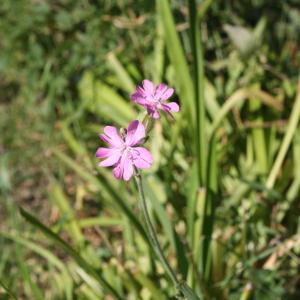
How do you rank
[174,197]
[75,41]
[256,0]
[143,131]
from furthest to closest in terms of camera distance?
[75,41], [256,0], [174,197], [143,131]

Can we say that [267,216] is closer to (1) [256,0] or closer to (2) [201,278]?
(2) [201,278]

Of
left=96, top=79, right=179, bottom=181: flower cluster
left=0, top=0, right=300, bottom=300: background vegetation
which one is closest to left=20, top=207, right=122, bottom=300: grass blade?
left=0, top=0, right=300, bottom=300: background vegetation

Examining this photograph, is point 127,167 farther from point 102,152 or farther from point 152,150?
point 152,150

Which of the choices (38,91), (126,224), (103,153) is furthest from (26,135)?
(103,153)

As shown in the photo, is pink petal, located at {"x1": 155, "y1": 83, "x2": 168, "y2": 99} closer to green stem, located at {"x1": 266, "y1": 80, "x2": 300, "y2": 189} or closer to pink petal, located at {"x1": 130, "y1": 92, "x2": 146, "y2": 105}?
pink petal, located at {"x1": 130, "y1": 92, "x2": 146, "y2": 105}

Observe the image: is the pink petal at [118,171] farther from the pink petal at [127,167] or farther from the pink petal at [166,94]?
the pink petal at [166,94]

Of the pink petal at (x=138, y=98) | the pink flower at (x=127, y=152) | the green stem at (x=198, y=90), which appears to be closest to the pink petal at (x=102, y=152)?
the pink flower at (x=127, y=152)

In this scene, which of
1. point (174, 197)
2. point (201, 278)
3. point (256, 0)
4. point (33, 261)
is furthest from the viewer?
point (256, 0)

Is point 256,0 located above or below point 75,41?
above
